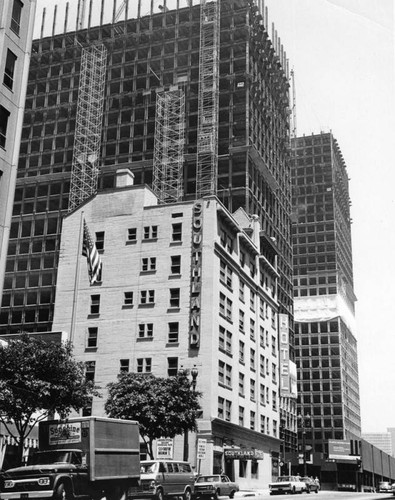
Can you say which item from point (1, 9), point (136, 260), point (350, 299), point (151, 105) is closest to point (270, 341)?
point (136, 260)

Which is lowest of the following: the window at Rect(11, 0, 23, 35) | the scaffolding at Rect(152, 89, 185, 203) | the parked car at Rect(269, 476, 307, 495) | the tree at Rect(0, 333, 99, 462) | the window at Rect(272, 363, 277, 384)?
the parked car at Rect(269, 476, 307, 495)

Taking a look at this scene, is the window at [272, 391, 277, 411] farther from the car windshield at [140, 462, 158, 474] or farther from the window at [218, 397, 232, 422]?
the car windshield at [140, 462, 158, 474]

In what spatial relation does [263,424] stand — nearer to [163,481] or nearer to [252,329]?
[252,329]

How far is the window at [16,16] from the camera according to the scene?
35.6 meters

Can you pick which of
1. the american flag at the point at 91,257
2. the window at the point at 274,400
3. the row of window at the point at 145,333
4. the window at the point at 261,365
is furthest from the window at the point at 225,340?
the american flag at the point at 91,257

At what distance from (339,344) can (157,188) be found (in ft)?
288

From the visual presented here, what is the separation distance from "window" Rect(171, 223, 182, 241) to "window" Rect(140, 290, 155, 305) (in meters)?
6.24

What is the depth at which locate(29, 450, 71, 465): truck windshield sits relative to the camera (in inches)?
994

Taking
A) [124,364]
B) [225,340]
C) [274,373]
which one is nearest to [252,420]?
[274,373]

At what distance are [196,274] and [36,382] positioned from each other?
114 feet

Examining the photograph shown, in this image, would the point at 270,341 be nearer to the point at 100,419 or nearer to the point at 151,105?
the point at 151,105

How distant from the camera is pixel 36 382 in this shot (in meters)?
36.9

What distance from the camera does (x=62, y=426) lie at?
26500 millimetres

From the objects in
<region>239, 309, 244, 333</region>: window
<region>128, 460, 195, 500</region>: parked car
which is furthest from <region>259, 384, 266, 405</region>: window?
<region>128, 460, 195, 500</region>: parked car
